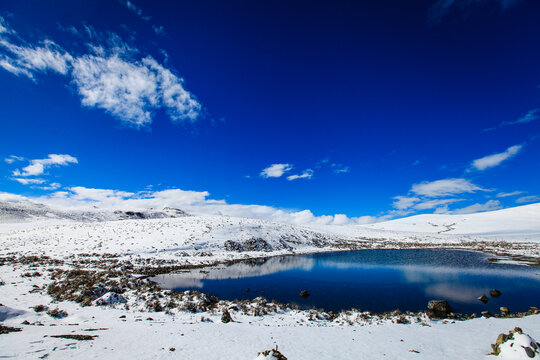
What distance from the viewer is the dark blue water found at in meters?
23.1

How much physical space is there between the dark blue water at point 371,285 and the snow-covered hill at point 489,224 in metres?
109

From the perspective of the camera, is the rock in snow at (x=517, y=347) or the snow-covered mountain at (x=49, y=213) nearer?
the rock in snow at (x=517, y=347)

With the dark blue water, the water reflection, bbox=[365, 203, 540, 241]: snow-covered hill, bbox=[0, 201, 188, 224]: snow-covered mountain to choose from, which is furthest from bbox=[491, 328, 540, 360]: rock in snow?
bbox=[0, 201, 188, 224]: snow-covered mountain

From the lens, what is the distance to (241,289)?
93.8 ft

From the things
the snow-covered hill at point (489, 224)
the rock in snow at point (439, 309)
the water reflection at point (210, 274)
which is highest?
the snow-covered hill at point (489, 224)

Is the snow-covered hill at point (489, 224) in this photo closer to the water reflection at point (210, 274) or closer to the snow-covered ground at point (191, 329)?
the water reflection at point (210, 274)

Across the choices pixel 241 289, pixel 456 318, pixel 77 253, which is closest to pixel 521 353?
pixel 456 318

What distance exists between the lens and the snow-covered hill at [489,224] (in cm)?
12900

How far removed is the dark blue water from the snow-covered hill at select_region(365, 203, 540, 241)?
109 m

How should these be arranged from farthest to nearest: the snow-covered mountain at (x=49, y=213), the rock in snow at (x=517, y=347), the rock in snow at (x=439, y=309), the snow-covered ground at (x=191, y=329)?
the snow-covered mountain at (x=49, y=213)
the rock in snow at (x=439, y=309)
the snow-covered ground at (x=191, y=329)
the rock in snow at (x=517, y=347)

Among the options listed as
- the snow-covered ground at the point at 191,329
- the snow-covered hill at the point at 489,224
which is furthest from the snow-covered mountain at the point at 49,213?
the snow-covered hill at the point at 489,224

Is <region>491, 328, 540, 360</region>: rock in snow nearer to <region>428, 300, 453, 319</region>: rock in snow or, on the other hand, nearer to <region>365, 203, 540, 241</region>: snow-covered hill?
<region>428, 300, 453, 319</region>: rock in snow

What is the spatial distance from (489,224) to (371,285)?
17394cm

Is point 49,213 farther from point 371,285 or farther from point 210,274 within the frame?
point 371,285
